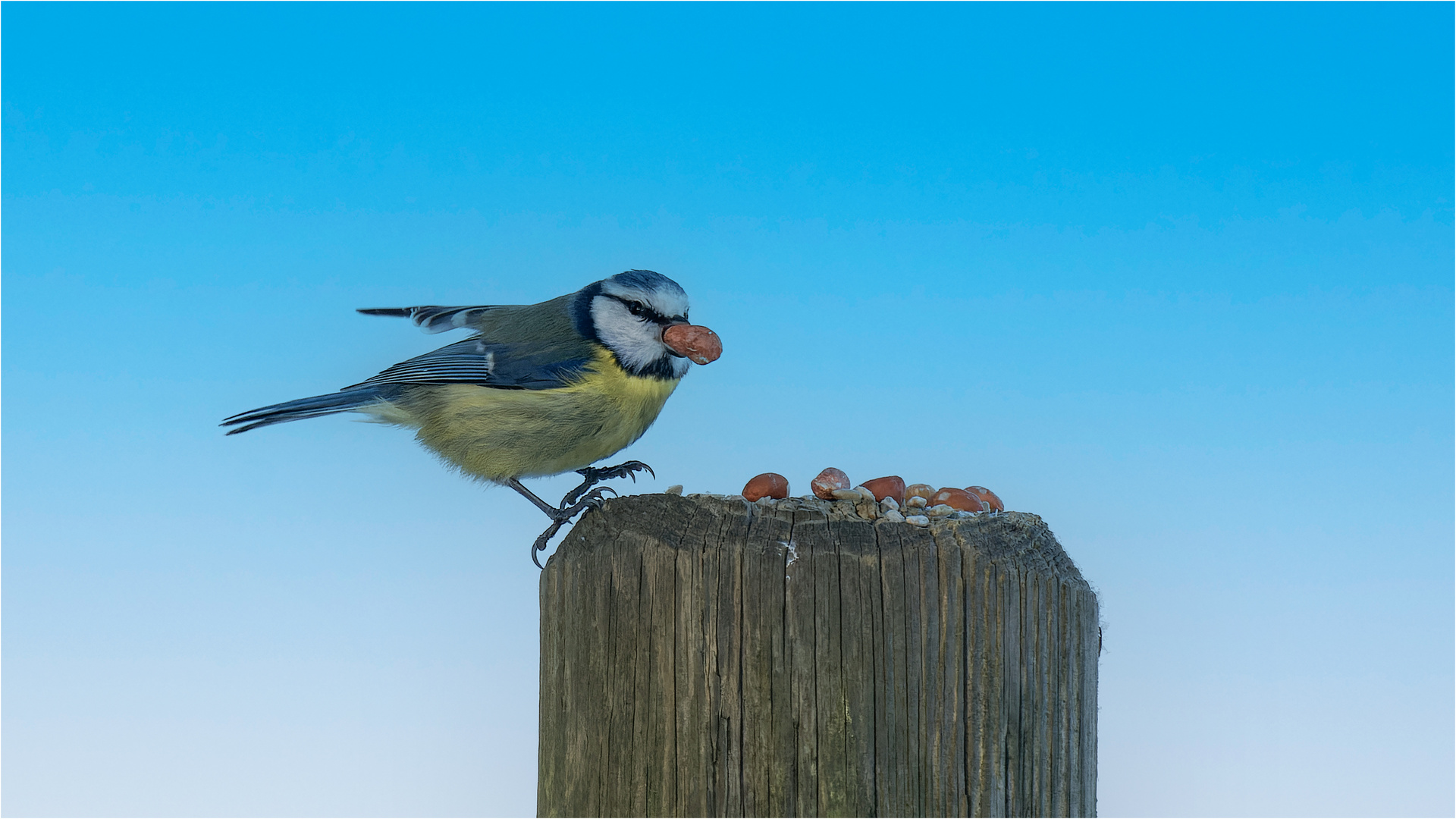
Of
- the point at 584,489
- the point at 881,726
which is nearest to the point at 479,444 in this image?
the point at 584,489

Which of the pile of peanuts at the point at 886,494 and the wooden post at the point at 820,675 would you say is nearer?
the wooden post at the point at 820,675

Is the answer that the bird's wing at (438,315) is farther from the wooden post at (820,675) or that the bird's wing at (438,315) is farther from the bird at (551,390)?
the wooden post at (820,675)

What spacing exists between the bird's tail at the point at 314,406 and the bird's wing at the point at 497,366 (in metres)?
0.04

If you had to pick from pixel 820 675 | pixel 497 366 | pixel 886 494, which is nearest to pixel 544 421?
pixel 497 366

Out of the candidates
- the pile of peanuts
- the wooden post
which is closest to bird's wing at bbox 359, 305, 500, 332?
the pile of peanuts

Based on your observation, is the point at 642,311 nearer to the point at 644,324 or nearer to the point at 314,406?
the point at 644,324

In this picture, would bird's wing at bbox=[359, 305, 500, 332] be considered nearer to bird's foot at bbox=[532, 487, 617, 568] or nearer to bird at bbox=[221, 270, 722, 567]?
bird at bbox=[221, 270, 722, 567]

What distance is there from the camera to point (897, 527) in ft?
6.16

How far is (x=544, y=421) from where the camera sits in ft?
10.2

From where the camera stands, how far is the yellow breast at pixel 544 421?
310 centimetres

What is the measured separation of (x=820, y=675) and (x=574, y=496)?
58.1 inches

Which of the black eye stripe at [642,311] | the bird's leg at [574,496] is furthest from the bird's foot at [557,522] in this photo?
the black eye stripe at [642,311]

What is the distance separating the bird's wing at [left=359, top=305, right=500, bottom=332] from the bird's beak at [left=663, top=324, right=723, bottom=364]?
2.67ft

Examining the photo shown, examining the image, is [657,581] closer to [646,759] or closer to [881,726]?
[646,759]
